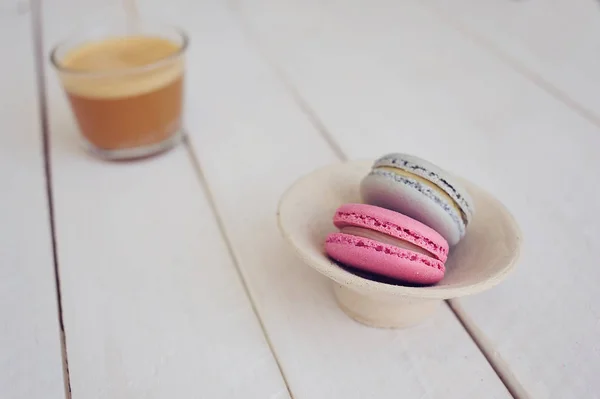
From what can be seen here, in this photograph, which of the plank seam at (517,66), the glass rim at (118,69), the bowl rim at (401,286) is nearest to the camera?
the bowl rim at (401,286)

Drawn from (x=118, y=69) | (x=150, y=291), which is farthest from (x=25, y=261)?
(x=118, y=69)

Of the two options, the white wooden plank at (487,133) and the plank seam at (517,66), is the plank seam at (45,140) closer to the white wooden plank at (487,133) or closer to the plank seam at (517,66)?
the white wooden plank at (487,133)

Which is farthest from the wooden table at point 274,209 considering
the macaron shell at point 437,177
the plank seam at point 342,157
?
the macaron shell at point 437,177

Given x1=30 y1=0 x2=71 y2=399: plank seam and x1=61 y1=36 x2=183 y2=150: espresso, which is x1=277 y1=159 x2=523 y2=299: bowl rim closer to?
x1=30 y1=0 x2=71 y2=399: plank seam

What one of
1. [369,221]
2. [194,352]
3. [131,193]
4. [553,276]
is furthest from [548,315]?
[131,193]

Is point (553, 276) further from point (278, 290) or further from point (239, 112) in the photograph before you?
point (239, 112)

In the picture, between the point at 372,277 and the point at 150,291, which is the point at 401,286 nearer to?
the point at 372,277
